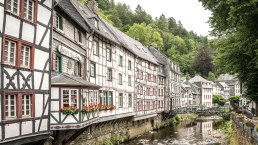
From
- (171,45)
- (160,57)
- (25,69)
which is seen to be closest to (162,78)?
(160,57)

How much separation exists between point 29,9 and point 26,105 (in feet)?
13.8

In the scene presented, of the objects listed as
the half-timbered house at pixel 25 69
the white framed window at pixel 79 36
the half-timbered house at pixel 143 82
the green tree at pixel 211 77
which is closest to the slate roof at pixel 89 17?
the white framed window at pixel 79 36

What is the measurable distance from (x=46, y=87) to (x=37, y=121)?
5.60ft

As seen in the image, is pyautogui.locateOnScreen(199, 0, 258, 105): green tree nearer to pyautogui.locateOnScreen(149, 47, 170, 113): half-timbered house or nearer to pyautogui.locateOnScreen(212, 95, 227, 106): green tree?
pyautogui.locateOnScreen(149, 47, 170, 113): half-timbered house

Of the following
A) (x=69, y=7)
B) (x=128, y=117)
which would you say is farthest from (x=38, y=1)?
(x=128, y=117)

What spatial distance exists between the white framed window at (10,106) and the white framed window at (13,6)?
3.42 meters

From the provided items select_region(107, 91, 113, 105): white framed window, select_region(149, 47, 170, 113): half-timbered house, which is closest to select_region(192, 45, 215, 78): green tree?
select_region(149, 47, 170, 113): half-timbered house

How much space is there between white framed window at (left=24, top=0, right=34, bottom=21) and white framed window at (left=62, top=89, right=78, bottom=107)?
4101 mm

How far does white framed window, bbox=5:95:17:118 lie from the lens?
1223 cm

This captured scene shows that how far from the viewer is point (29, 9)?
1387cm

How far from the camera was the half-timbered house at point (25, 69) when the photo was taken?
12031 mm

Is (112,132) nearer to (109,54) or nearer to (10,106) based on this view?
(109,54)

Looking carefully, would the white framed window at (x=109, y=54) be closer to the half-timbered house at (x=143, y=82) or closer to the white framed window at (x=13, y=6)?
the half-timbered house at (x=143, y=82)

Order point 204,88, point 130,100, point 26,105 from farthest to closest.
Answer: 1. point 204,88
2. point 130,100
3. point 26,105
